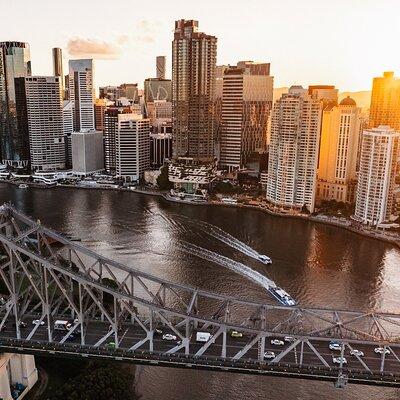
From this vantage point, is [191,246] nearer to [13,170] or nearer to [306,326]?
[306,326]

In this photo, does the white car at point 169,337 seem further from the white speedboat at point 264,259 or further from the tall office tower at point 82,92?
the tall office tower at point 82,92

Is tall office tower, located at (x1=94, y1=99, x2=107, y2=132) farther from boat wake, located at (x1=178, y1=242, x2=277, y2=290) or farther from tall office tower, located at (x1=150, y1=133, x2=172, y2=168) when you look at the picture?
boat wake, located at (x1=178, y1=242, x2=277, y2=290)

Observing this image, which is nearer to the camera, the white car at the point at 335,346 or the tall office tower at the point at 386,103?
the white car at the point at 335,346

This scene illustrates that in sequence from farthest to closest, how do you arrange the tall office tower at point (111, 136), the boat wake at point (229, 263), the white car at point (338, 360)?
1. the tall office tower at point (111, 136)
2. the boat wake at point (229, 263)
3. the white car at point (338, 360)

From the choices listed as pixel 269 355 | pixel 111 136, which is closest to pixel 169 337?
pixel 269 355

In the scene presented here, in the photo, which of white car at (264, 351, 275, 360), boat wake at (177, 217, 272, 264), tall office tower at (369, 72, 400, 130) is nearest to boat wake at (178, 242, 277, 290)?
boat wake at (177, 217, 272, 264)

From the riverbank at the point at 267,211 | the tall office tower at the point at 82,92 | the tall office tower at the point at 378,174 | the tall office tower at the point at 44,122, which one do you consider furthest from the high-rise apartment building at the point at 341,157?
the tall office tower at the point at 82,92

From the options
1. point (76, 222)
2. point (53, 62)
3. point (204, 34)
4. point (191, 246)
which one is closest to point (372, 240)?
point (191, 246)
